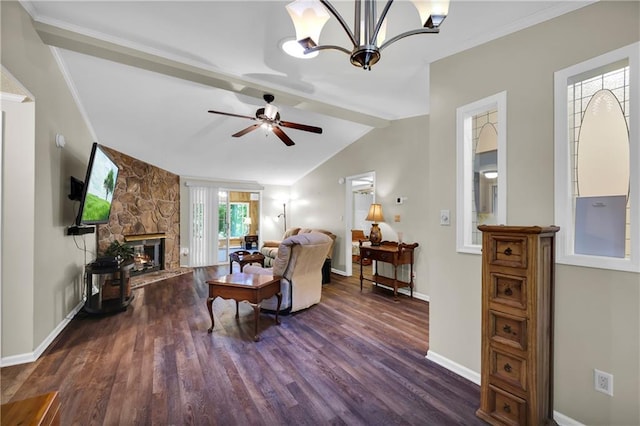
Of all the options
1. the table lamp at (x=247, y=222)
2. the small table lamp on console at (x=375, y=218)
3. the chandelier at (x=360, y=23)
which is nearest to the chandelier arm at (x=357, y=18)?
the chandelier at (x=360, y=23)

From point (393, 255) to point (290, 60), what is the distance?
2.89 m

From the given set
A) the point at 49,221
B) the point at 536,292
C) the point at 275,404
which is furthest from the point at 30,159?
the point at 536,292

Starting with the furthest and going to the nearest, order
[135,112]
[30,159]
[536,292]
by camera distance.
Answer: [135,112] → [30,159] → [536,292]

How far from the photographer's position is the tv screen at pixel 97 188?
2.81 m

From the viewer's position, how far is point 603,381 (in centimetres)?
152

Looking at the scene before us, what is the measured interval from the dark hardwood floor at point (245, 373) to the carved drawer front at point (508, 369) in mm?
331

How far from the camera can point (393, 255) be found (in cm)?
404

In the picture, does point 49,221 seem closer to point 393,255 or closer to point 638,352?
point 393,255

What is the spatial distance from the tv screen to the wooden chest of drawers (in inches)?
144

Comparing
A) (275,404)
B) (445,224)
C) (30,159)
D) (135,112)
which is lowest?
(275,404)

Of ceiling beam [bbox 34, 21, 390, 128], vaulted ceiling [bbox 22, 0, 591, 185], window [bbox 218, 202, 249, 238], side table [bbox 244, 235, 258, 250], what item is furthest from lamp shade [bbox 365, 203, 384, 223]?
window [bbox 218, 202, 249, 238]

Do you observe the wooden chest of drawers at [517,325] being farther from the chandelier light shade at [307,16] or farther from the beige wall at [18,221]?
the beige wall at [18,221]

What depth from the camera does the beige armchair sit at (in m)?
3.21

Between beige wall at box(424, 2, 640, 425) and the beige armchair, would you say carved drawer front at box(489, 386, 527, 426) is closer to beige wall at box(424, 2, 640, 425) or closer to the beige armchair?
beige wall at box(424, 2, 640, 425)
